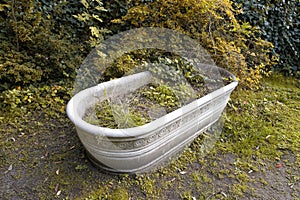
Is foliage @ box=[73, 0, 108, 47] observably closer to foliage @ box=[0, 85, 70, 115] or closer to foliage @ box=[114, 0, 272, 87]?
foliage @ box=[114, 0, 272, 87]

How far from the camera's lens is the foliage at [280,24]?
4159 mm

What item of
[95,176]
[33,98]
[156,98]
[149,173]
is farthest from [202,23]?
[95,176]

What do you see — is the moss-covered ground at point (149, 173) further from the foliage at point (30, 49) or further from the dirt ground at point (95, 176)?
the foliage at point (30, 49)

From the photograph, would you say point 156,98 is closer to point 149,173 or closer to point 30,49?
point 149,173

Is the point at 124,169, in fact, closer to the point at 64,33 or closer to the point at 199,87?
the point at 199,87

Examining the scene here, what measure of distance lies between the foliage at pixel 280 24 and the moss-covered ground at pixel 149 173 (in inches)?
71.4

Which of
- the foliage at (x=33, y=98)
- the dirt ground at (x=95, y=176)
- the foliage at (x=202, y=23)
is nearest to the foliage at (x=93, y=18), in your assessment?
the foliage at (x=202, y=23)

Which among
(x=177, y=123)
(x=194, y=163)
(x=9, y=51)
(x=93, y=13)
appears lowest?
(x=194, y=163)

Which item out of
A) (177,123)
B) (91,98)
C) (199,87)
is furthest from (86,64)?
(177,123)

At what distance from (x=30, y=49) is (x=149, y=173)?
6.16 ft

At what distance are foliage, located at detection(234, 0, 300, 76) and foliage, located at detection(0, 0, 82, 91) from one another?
→ 2710 millimetres

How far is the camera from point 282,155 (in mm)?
2584

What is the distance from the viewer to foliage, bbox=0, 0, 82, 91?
2719 millimetres

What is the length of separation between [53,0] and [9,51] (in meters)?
0.78
